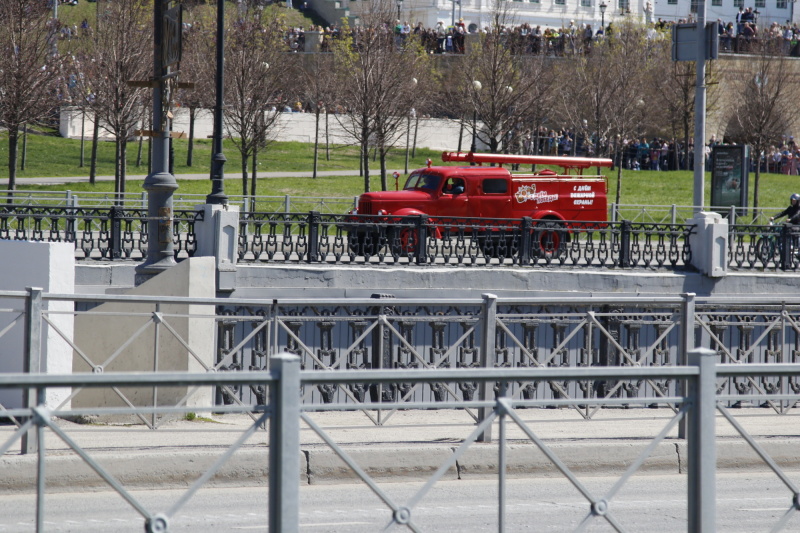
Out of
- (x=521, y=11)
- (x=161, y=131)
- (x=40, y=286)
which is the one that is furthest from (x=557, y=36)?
(x=40, y=286)

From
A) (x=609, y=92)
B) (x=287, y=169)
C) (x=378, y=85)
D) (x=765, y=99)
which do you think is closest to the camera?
(x=378, y=85)

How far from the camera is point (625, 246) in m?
21.3

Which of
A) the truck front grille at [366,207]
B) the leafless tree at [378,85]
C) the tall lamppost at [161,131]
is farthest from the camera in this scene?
the leafless tree at [378,85]

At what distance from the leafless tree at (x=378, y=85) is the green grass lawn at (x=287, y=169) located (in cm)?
318

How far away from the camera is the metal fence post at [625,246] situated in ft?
69.6

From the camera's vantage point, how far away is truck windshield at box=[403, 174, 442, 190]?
2345 cm

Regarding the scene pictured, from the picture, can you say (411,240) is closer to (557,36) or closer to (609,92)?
(609,92)

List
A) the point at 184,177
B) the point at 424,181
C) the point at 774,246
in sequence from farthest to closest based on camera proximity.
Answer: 1. the point at 184,177
2. the point at 424,181
3. the point at 774,246

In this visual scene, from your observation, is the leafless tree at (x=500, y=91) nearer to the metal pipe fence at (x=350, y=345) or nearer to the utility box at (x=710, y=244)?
the utility box at (x=710, y=244)

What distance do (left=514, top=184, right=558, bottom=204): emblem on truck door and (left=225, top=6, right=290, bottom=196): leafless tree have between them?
10.7 meters

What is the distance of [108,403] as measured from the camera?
9898 millimetres

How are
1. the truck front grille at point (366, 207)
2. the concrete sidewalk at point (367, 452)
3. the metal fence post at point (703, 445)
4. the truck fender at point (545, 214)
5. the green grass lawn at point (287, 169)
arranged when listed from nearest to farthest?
the metal fence post at point (703, 445) → the concrete sidewalk at point (367, 452) → the truck front grille at point (366, 207) → the truck fender at point (545, 214) → the green grass lawn at point (287, 169)

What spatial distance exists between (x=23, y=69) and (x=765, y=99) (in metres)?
26.7

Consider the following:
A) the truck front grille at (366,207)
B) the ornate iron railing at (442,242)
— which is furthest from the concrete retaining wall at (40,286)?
the truck front grille at (366,207)
